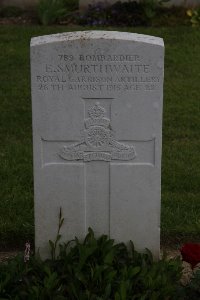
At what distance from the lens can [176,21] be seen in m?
12.0

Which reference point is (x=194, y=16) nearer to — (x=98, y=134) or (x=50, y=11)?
(x=50, y=11)

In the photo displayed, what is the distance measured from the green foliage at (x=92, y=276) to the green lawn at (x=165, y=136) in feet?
2.70

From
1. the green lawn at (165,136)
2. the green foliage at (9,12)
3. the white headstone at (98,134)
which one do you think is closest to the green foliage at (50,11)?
the green lawn at (165,136)

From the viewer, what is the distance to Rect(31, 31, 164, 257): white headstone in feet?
15.8

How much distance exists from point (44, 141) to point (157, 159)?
70 cm

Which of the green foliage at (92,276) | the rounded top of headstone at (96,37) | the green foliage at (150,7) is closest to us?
the green foliage at (92,276)

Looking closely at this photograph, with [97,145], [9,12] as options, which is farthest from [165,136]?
[9,12]

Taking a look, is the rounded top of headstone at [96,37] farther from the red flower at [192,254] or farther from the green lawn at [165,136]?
the green lawn at [165,136]

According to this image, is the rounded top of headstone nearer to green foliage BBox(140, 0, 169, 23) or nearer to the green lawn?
the green lawn

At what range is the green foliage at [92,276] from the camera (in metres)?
4.61

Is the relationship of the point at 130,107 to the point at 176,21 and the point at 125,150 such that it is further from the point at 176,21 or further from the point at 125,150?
the point at 176,21

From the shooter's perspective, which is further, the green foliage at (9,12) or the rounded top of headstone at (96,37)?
the green foliage at (9,12)

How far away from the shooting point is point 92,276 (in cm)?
469

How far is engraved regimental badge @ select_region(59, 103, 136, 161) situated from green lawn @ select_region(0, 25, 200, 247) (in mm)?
1052
